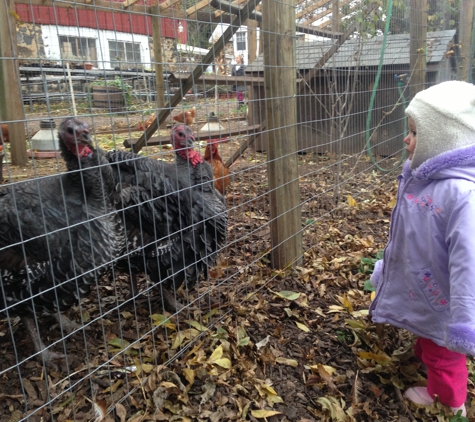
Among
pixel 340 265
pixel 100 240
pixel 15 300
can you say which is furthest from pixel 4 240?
pixel 340 265

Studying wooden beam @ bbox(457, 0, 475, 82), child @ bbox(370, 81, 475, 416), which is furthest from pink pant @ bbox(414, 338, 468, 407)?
wooden beam @ bbox(457, 0, 475, 82)

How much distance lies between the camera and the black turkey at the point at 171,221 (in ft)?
10.3

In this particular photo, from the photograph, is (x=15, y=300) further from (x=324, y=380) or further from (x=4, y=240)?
(x=324, y=380)

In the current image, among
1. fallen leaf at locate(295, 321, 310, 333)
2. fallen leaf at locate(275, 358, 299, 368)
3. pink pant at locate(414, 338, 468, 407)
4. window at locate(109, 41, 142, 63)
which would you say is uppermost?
window at locate(109, 41, 142, 63)

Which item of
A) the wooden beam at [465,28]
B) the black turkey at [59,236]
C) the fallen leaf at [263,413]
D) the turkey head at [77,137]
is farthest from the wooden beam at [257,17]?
the wooden beam at [465,28]

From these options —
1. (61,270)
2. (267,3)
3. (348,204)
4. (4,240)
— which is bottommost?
(348,204)

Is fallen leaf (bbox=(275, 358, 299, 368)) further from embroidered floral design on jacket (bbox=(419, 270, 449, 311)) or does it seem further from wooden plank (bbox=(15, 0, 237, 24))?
wooden plank (bbox=(15, 0, 237, 24))

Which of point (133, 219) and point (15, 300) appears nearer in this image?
point (15, 300)

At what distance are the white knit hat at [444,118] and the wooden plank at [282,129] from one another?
1319mm

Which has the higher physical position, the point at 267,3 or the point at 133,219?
the point at 267,3

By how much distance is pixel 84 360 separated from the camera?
284 cm

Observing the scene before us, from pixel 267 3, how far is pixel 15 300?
2.62m

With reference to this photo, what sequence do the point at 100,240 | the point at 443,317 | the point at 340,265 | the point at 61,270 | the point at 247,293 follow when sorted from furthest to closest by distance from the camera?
the point at 340,265 < the point at 247,293 < the point at 100,240 < the point at 61,270 < the point at 443,317

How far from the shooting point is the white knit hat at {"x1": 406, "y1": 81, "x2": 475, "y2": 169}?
2.08 meters
